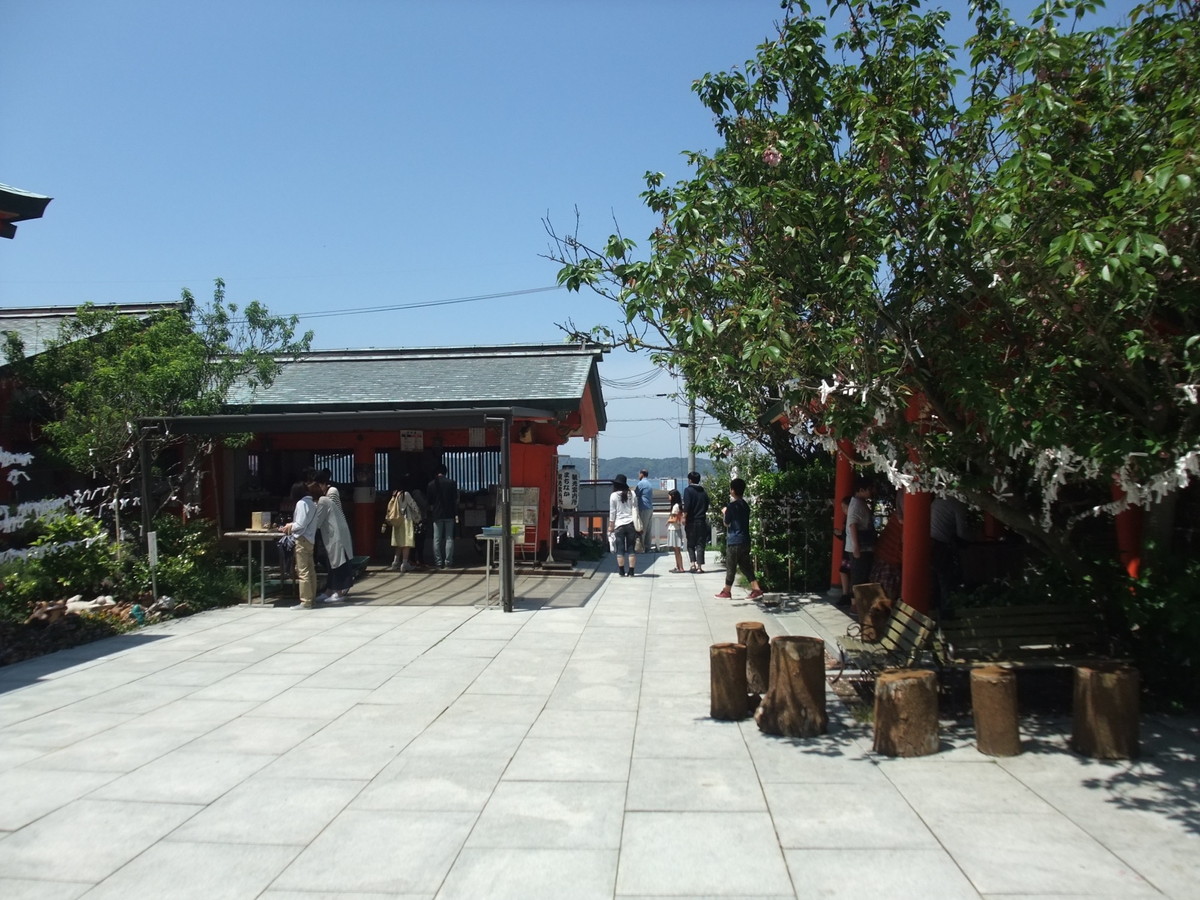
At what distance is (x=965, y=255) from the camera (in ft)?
20.8

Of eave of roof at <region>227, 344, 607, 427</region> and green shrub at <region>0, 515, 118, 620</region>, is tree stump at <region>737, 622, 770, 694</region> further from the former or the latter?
green shrub at <region>0, 515, 118, 620</region>

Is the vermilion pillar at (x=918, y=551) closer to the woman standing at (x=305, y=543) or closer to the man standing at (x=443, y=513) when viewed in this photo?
the woman standing at (x=305, y=543)

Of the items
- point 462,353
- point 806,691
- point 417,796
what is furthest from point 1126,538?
point 462,353

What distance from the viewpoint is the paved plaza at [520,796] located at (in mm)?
4328

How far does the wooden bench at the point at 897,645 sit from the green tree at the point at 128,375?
9.48 m

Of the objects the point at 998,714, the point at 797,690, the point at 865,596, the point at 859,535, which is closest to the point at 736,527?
the point at 859,535

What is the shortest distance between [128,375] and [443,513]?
5333mm

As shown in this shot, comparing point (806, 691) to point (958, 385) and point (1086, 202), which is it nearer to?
point (958, 385)

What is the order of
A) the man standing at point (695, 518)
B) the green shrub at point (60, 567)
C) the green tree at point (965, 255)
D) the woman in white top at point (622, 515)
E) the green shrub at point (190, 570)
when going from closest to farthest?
the green tree at point (965, 255)
the green shrub at point (60, 567)
the green shrub at point (190, 570)
the woman in white top at point (622, 515)
the man standing at point (695, 518)

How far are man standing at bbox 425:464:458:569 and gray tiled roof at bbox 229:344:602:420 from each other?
1.32 metres

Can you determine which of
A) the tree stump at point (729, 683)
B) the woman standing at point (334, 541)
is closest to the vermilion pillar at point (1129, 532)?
the tree stump at point (729, 683)

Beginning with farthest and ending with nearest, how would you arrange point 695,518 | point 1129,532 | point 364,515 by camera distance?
1. point 364,515
2. point 695,518
3. point 1129,532

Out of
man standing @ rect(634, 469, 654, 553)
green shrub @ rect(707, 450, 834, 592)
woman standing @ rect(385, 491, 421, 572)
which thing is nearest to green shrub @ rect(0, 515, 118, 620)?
woman standing @ rect(385, 491, 421, 572)

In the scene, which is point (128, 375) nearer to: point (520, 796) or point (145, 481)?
point (145, 481)
